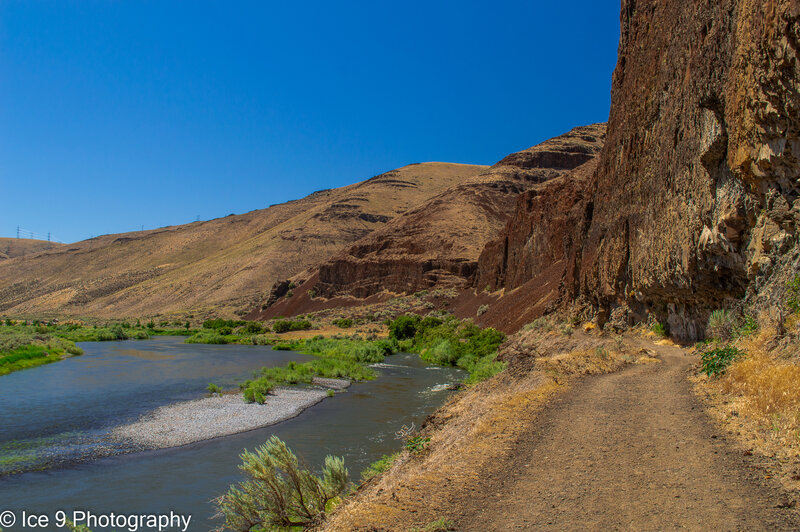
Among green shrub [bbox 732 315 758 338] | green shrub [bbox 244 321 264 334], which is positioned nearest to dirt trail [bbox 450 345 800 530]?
green shrub [bbox 732 315 758 338]

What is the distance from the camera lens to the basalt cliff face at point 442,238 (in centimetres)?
7625

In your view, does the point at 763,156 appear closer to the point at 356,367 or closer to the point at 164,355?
the point at 356,367

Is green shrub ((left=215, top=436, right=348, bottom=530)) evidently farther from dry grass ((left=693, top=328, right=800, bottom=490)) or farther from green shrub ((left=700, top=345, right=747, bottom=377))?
green shrub ((left=700, top=345, right=747, bottom=377))

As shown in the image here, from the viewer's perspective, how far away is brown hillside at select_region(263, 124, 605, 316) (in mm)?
76312

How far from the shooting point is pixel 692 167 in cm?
1356

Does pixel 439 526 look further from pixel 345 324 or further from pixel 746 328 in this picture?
pixel 345 324

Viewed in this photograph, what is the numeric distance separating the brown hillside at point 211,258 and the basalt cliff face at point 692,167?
8685 cm

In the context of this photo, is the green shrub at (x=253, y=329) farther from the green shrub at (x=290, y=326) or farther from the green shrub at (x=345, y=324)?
the green shrub at (x=345, y=324)

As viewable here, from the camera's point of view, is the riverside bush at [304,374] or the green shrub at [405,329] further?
the green shrub at [405,329]

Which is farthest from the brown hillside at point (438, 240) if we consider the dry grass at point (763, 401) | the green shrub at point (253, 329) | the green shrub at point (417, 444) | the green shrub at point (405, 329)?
the dry grass at point (763, 401)

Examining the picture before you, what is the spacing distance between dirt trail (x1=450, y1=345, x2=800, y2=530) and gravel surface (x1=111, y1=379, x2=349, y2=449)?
38.7ft

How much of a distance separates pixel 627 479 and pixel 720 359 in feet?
17.9

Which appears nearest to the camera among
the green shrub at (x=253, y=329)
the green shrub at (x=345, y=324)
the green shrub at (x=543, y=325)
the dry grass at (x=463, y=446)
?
the dry grass at (x=463, y=446)

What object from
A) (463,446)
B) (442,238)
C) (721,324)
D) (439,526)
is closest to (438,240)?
(442,238)
